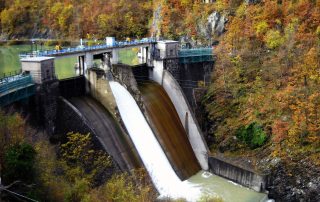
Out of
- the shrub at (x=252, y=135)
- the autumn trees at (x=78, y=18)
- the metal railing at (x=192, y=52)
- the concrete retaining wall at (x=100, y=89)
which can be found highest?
the autumn trees at (x=78, y=18)

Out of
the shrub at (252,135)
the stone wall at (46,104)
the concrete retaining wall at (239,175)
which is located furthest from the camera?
the shrub at (252,135)

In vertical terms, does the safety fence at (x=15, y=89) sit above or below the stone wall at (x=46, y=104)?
above

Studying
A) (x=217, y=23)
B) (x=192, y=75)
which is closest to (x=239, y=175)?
(x=192, y=75)

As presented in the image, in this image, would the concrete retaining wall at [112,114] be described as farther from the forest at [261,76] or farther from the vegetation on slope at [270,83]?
the vegetation on slope at [270,83]

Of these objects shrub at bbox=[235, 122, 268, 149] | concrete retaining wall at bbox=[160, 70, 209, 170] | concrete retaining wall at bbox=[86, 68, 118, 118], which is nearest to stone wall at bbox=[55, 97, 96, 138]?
concrete retaining wall at bbox=[86, 68, 118, 118]

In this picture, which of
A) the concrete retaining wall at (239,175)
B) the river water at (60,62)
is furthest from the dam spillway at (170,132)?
the river water at (60,62)

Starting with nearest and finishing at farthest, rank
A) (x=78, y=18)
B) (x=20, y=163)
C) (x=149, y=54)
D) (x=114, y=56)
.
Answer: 1. (x=20, y=163)
2. (x=114, y=56)
3. (x=149, y=54)
4. (x=78, y=18)

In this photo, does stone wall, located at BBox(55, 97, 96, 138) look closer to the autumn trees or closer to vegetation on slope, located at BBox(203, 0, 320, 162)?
vegetation on slope, located at BBox(203, 0, 320, 162)

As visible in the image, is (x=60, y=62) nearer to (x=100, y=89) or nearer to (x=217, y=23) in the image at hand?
(x=217, y=23)
